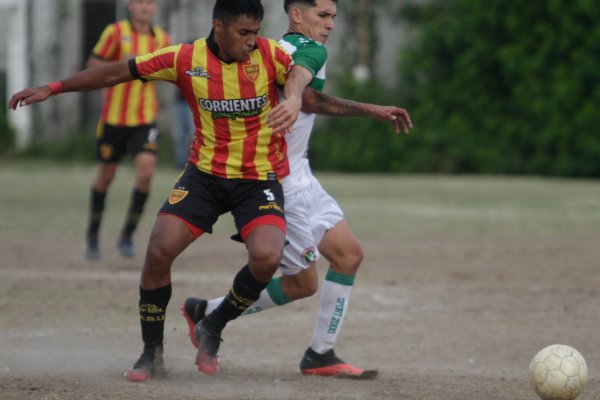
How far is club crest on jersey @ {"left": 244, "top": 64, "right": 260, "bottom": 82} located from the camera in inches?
231

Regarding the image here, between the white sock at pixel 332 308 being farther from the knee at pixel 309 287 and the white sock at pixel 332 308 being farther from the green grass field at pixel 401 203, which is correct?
the green grass field at pixel 401 203

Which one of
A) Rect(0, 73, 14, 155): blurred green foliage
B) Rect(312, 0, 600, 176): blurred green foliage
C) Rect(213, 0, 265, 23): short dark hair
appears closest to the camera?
Rect(213, 0, 265, 23): short dark hair

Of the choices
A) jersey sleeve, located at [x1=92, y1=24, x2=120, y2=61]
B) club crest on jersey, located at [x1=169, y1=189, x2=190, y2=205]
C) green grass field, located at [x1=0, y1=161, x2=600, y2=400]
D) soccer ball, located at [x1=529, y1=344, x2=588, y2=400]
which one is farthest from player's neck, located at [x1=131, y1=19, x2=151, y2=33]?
soccer ball, located at [x1=529, y1=344, x2=588, y2=400]

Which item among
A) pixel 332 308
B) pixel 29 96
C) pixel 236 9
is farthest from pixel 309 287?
pixel 29 96

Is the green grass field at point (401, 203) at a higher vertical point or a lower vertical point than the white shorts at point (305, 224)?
lower

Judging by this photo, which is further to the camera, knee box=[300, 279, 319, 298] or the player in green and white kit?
knee box=[300, 279, 319, 298]

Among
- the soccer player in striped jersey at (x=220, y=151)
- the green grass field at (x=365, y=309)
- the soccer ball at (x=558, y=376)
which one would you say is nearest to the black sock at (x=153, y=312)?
the soccer player in striped jersey at (x=220, y=151)

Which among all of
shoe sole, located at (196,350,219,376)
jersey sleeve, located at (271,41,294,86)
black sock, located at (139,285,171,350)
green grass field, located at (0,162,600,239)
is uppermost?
jersey sleeve, located at (271,41,294,86)

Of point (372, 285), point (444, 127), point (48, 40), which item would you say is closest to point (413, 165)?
point (444, 127)

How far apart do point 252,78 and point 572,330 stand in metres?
3.19

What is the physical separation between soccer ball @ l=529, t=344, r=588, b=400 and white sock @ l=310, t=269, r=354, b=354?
120 cm

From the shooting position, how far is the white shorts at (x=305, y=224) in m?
6.17

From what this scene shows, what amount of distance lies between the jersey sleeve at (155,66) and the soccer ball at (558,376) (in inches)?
94.1

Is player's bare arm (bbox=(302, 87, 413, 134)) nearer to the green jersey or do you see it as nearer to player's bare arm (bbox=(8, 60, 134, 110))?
the green jersey
